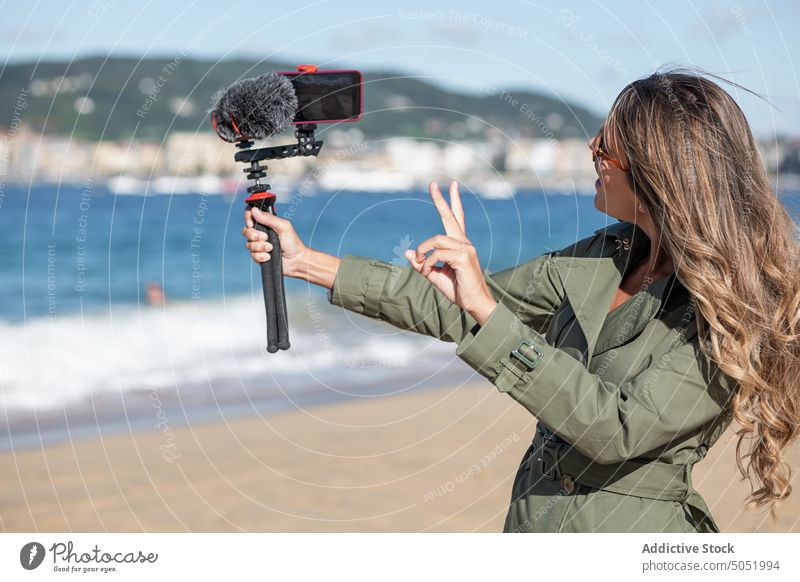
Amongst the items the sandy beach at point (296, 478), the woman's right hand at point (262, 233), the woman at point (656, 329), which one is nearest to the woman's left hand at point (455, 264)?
the woman at point (656, 329)

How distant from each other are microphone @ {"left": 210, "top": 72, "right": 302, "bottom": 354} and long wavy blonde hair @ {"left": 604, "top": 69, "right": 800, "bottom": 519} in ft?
2.99

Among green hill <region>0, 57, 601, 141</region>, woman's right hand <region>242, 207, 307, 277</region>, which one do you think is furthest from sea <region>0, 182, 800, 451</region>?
green hill <region>0, 57, 601, 141</region>

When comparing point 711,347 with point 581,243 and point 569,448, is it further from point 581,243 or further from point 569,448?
point 581,243

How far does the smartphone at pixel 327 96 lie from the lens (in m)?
2.75

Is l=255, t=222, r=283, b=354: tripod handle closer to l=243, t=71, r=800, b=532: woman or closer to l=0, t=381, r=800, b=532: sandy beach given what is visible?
l=243, t=71, r=800, b=532: woman

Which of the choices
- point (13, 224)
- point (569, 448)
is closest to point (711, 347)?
point (569, 448)

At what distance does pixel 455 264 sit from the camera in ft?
7.46

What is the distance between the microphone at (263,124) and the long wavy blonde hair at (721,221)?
91 centimetres

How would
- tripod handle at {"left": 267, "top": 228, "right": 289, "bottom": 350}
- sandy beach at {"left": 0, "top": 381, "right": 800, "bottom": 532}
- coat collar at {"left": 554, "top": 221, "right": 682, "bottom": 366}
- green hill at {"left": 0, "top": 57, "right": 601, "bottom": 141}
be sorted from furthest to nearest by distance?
1. green hill at {"left": 0, "top": 57, "right": 601, "bottom": 141}
2. sandy beach at {"left": 0, "top": 381, "right": 800, "bottom": 532}
3. tripod handle at {"left": 267, "top": 228, "right": 289, "bottom": 350}
4. coat collar at {"left": 554, "top": 221, "right": 682, "bottom": 366}

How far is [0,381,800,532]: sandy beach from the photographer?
25.2ft

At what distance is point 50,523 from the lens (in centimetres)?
753

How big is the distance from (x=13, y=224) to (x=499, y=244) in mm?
15208

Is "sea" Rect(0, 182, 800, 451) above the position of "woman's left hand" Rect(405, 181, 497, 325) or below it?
below

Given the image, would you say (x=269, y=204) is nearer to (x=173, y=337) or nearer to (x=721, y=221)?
(x=721, y=221)
